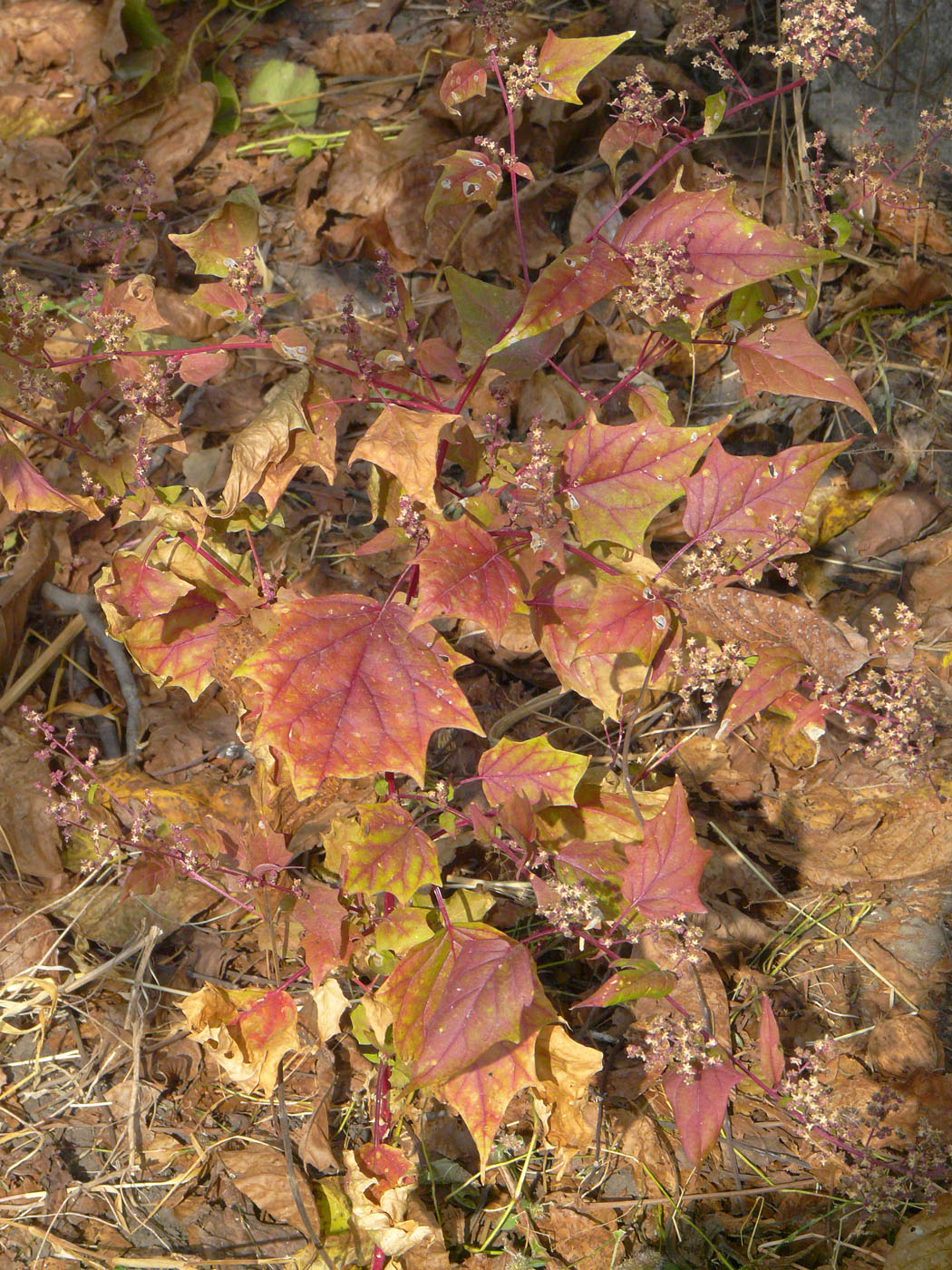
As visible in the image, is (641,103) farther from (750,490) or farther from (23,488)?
(23,488)

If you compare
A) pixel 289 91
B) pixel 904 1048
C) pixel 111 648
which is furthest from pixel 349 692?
pixel 289 91

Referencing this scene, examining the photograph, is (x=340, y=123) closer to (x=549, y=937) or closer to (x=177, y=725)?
(x=177, y=725)

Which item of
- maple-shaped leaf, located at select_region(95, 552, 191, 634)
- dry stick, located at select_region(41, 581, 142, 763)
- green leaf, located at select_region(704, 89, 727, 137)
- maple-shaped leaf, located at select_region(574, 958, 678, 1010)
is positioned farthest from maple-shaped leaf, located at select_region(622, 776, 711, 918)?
dry stick, located at select_region(41, 581, 142, 763)

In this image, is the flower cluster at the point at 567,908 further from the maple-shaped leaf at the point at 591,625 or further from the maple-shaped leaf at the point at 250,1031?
the maple-shaped leaf at the point at 250,1031

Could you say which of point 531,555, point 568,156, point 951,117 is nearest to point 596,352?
point 568,156

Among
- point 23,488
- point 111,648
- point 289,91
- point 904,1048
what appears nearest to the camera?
point 23,488
